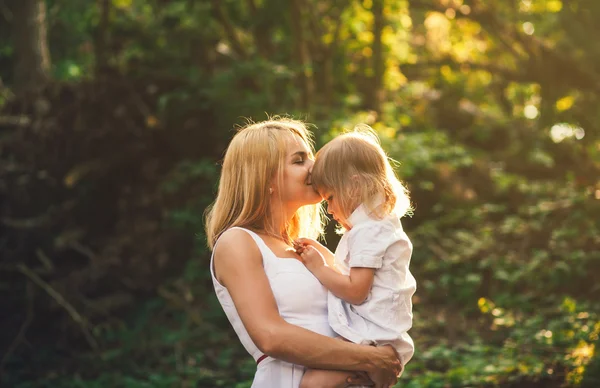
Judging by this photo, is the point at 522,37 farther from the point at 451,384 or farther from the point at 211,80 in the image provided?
the point at 451,384

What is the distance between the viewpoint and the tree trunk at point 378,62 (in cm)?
828

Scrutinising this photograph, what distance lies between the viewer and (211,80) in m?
7.64

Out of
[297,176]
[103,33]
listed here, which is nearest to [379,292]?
[297,176]

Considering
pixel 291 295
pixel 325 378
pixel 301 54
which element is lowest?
pixel 325 378

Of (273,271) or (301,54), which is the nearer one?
(273,271)

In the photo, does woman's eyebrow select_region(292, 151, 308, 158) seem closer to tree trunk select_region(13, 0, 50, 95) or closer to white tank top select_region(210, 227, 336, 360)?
white tank top select_region(210, 227, 336, 360)

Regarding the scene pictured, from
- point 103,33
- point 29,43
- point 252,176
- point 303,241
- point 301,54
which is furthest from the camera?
point 103,33

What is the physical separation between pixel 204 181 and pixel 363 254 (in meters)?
5.47

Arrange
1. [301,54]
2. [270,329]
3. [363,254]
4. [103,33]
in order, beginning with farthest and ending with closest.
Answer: [103,33]
[301,54]
[363,254]
[270,329]

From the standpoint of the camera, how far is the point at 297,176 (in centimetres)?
263

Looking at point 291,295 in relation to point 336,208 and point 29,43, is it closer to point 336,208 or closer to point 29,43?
point 336,208

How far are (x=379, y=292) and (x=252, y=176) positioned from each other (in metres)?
0.60

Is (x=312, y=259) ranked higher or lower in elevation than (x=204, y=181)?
lower

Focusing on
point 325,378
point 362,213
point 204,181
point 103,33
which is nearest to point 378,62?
point 204,181
